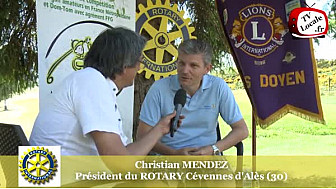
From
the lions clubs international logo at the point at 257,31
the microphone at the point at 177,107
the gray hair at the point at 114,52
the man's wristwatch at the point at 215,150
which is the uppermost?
the lions clubs international logo at the point at 257,31

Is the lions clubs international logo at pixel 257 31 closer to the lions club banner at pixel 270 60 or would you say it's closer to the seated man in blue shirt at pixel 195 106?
the lions club banner at pixel 270 60

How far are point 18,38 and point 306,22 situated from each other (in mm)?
2531

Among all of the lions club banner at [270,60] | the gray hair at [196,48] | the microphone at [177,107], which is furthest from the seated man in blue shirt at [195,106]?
the lions club banner at [270,60]

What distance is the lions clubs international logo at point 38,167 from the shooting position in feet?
4.99

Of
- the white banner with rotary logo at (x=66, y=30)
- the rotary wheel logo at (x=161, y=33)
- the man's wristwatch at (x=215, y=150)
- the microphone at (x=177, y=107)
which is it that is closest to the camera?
the microphone at (x=177, y=107)

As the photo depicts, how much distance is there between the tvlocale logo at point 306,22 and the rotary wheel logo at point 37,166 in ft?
7.48

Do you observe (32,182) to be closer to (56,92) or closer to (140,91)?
(56,92)

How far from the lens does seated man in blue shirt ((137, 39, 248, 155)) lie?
2.27 m

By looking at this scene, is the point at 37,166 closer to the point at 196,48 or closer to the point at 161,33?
the point at 196,48

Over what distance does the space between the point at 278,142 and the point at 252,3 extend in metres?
4.04

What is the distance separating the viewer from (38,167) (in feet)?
5.24

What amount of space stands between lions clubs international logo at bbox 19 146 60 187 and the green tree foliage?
7.69ft

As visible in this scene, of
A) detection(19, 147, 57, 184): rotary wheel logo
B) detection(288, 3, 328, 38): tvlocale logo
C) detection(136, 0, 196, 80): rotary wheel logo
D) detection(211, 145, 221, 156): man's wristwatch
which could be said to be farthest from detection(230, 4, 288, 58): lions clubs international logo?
detection(19, 147, 57, 184): rotary wheel logo

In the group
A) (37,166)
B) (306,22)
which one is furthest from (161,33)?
(37,166)
